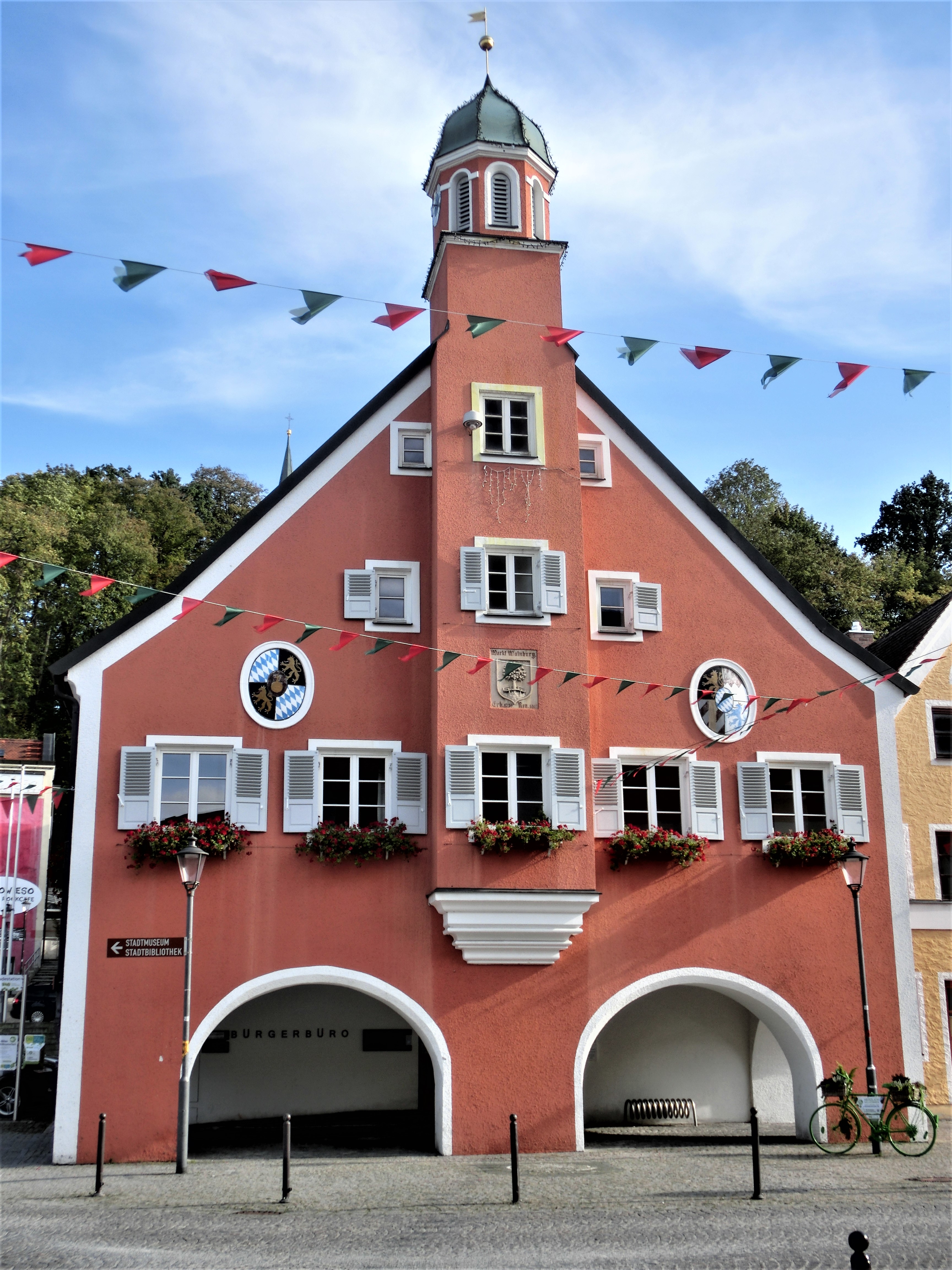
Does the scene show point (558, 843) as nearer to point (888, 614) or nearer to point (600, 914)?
point (600, 914)

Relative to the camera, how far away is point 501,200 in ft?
79.0

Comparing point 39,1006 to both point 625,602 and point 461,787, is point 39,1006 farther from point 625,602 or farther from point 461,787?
point 625,602

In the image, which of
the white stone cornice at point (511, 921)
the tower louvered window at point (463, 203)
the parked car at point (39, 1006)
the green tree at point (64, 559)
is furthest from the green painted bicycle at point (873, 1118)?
the green tree at point (64, 559)

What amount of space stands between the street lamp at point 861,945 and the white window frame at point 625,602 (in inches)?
197

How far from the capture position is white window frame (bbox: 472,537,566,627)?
70.4ft

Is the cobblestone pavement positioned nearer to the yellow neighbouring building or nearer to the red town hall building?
the red town hall building

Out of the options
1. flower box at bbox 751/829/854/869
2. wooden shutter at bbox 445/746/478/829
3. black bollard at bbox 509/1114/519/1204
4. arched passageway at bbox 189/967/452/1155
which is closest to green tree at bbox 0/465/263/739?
arched passageway at bbox 189/967/452/1155

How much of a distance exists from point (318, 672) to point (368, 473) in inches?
142

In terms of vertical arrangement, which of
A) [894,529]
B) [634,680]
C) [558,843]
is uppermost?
[894,529]

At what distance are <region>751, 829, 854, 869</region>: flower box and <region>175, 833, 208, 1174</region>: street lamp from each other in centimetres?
910

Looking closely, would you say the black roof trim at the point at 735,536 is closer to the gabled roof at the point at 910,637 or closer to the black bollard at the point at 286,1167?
the gabled roof at the point at 910,637

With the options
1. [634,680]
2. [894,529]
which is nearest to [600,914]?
[634,680]

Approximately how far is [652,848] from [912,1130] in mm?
5434

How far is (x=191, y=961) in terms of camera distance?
1948 centimetres
